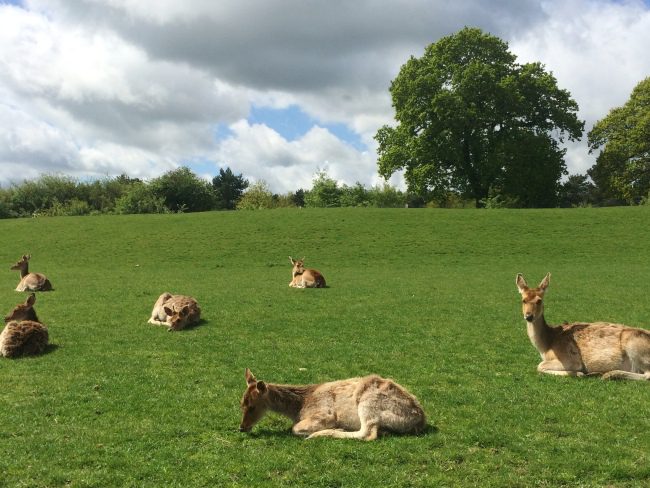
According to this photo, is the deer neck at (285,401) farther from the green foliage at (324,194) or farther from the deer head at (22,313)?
the green foliage at (324,194)

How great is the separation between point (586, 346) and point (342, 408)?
542 centimetres

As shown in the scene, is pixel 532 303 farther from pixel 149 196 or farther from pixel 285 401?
pixel 149 196

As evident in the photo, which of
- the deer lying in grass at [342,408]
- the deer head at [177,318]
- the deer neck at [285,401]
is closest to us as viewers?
the deer lying in grass at [342,408]

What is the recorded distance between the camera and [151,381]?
10.2m

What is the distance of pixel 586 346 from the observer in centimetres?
1044

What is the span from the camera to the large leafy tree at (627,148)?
2552 inches

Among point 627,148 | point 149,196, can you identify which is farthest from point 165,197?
point 627,148

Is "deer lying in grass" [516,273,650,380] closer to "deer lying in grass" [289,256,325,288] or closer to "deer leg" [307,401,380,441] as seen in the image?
"deer leg" [307,401,380,441]

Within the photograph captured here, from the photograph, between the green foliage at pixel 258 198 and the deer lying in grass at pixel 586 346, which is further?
→ the green foliage at pixel 258 198

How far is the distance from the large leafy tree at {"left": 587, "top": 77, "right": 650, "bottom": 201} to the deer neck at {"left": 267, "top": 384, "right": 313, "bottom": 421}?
6821 centimetres

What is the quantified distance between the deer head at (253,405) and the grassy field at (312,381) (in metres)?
0.23

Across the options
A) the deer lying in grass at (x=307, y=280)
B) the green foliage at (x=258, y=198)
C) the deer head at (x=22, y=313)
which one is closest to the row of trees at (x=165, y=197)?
the green foliage at (x=258, y=198)

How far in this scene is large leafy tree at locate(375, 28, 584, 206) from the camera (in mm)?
57875

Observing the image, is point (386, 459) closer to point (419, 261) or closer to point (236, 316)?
point (236, 316)
